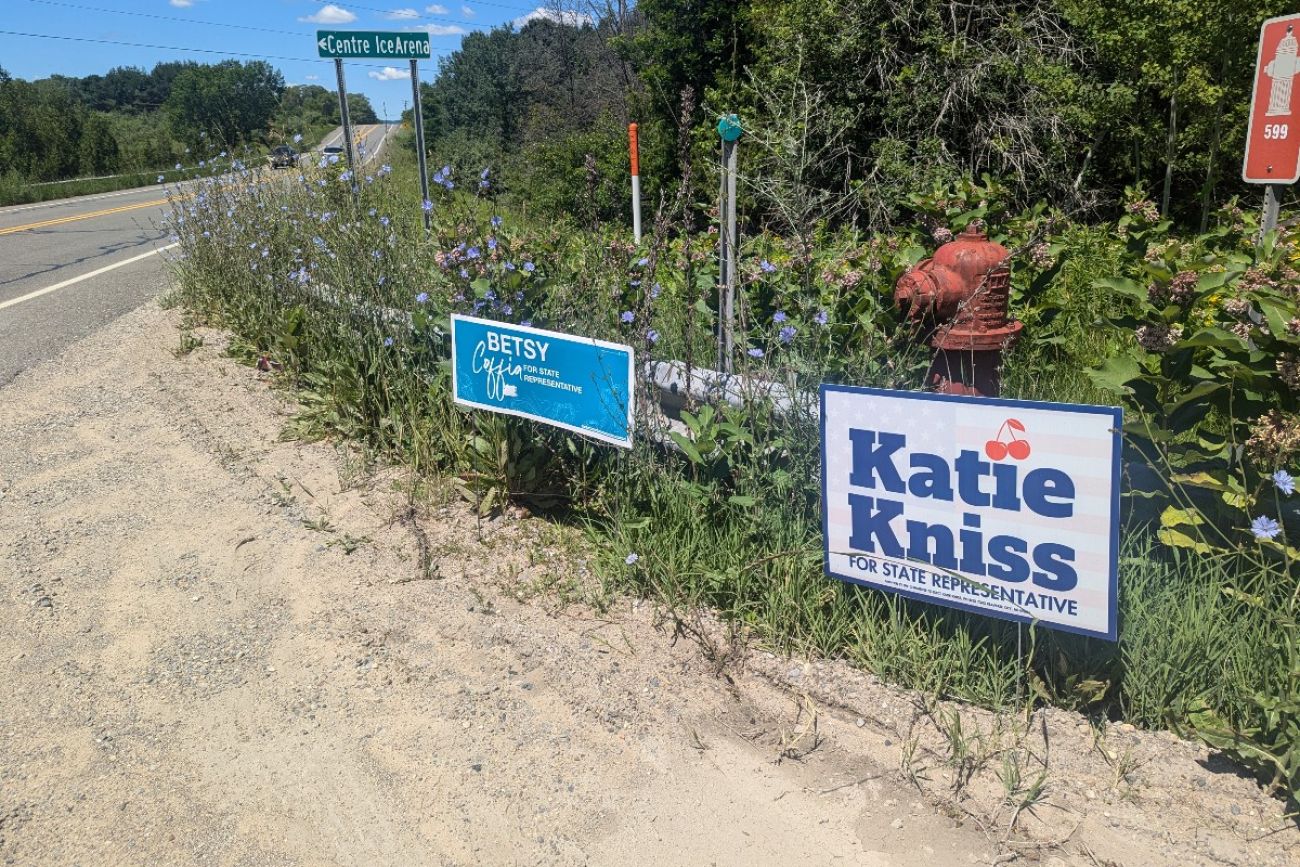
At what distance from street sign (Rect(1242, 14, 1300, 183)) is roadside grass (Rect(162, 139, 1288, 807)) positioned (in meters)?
0.95

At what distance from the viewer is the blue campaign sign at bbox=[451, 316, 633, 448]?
3.38m

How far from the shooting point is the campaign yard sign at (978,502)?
239cm

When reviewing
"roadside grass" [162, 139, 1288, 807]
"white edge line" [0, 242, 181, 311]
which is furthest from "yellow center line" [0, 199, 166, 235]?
"roadside grass" [162, 139, 1288, 807]

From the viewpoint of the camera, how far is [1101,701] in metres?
2.63

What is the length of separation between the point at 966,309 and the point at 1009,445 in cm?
86

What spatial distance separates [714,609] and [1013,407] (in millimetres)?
1235

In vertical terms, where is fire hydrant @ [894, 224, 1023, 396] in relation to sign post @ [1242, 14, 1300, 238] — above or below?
below

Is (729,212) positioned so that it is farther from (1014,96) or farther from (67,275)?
(67,275)

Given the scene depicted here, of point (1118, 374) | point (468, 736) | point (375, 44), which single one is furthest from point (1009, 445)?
point (375, 44)

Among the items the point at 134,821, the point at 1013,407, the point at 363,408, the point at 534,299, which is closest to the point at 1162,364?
the point at 1013,407

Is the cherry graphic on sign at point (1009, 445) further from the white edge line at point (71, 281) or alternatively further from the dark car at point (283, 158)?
the white edge line at point (71, 281)

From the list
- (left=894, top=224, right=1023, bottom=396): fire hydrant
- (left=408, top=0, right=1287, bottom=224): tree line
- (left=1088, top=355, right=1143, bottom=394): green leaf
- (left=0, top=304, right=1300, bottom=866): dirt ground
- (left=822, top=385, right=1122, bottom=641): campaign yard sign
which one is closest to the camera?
(left=0, top=304, right=1300, bottom=866): dirt ground

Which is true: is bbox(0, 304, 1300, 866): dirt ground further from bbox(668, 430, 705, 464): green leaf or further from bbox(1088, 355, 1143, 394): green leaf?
bbox(1088, 355, 1143, 394): green leaf

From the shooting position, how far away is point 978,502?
2.54m
